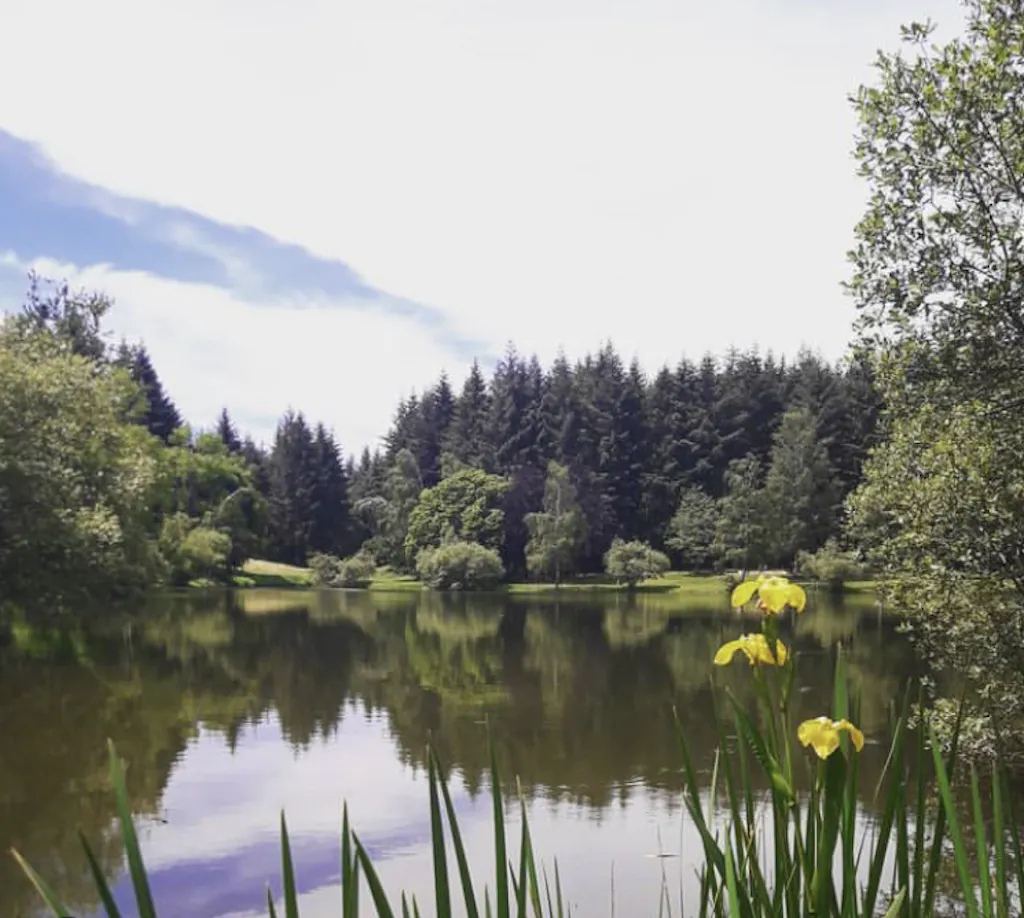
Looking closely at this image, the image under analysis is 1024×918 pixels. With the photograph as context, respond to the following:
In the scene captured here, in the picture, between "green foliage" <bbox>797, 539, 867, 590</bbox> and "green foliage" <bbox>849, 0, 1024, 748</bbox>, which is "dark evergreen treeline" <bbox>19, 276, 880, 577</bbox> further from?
"green foliage" <bbox>849, 0, 1024, 748</bbox>

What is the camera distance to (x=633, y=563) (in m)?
46.3

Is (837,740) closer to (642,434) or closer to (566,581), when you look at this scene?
(566,581)

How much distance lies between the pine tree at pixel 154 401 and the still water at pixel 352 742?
2857 cm

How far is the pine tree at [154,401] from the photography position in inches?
2180

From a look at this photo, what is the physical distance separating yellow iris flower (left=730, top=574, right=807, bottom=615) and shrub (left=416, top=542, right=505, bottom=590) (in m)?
46.0

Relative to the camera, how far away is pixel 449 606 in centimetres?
3850

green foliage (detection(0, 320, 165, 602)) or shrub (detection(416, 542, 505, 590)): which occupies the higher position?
green foliage (detection(0, 320, 165, 602))

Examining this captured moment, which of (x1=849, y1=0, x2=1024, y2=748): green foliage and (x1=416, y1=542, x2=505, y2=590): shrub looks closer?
(x1=849, y1=0, x2=1024, y2=748): green foliage

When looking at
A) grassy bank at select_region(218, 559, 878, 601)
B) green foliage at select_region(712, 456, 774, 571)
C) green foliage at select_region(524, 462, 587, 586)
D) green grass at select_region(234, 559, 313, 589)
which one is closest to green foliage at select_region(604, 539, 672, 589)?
grassy bank at select_region(218, 559, 878, 601)

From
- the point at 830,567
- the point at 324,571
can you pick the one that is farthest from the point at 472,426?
the point at 830,567

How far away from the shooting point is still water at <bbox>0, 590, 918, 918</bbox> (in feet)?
28.6

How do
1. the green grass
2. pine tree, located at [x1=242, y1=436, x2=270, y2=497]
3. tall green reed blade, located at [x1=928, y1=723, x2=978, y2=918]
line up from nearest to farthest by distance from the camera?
1. tall green reed blade, located at [x1=928, y1=723, x2=978, y2=918]
2. the green grass
3. pine tree, located at [x1=242, y1=436, x2=270, y2=497]

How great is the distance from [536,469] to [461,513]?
645 cm

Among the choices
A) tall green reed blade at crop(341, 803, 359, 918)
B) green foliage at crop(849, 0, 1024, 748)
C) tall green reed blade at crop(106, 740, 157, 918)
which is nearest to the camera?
tall green reed blade at crop(106, 740, 157, 918)
